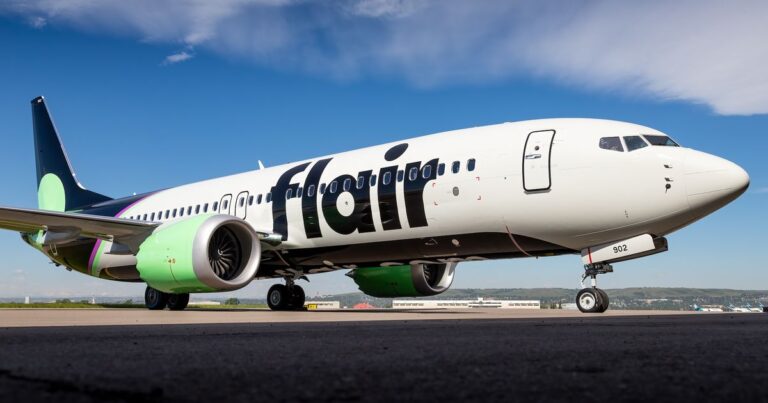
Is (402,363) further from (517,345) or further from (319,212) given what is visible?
(319,212)

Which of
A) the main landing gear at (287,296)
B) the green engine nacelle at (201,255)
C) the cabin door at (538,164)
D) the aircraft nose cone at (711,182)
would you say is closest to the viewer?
the aircraft nose cone at (711,182)

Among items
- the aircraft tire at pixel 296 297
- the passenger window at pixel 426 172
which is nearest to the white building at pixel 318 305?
the aircraft tire at pixel 296 297

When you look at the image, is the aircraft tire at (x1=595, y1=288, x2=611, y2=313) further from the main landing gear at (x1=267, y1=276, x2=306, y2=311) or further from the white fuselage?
the main landing gear at (x1=267, y1=276, x2=306, y2=311)

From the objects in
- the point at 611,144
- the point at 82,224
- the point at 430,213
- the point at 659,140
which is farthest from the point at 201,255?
the point at 659,140

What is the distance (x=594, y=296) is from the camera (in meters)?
11.9

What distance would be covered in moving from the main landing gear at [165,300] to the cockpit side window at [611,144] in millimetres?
12500

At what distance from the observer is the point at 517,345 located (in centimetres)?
465

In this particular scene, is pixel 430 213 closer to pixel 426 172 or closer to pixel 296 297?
pixel 426 172

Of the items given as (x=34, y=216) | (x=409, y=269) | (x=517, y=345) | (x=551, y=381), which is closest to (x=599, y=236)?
(x=409, y=269)

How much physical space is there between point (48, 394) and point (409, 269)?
14455 mm

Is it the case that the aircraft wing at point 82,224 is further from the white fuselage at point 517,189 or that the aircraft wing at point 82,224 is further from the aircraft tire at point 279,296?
the aircraft tire at point 279,296

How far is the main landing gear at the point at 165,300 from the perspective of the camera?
759 inches

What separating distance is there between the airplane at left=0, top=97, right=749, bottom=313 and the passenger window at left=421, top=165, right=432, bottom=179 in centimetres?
2

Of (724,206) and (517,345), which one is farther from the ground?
(724,206)
